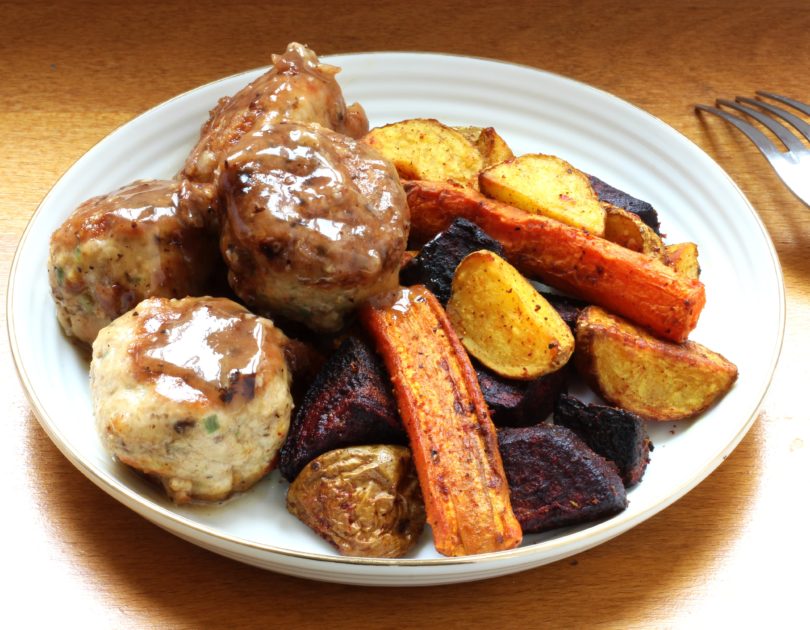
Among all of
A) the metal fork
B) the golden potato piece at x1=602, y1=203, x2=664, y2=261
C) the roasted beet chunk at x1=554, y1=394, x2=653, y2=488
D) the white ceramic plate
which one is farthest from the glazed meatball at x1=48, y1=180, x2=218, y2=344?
the metal fork

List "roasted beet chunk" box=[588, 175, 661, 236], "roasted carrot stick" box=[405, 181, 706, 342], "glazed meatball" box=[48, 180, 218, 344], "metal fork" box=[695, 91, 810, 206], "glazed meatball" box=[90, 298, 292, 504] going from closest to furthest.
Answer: "glazed meatball" box=[90, 298, 292, 504] → "glazed meatball" box=[48, 180, 218, 344] → "roasted carrot stick" box=[405, 181, 706, 342] → "roasted beet chunk" box=[588, 175, 661, 236] → "metal fork" box=[695, 91, 810, 206]

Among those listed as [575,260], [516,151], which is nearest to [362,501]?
[575,260]

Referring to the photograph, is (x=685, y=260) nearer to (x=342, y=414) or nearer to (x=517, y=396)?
(x=517, y=396)

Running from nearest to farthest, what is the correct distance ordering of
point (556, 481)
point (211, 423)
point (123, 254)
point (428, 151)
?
point (211, 423) → point (556, 481) → point (123, 254) → point (428, 151)

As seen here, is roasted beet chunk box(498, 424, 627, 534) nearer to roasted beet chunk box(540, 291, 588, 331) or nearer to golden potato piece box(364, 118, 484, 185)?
roasted beet chunk box(540, 291, 588, 331)

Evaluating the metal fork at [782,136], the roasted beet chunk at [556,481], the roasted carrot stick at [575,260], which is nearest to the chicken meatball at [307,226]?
the roasted carrot stick at [575,260]

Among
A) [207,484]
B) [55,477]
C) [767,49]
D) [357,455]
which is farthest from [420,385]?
[767,49]

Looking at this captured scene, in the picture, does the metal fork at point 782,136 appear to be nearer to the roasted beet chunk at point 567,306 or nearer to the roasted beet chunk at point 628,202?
the roasted beet chunk at point 628,202
